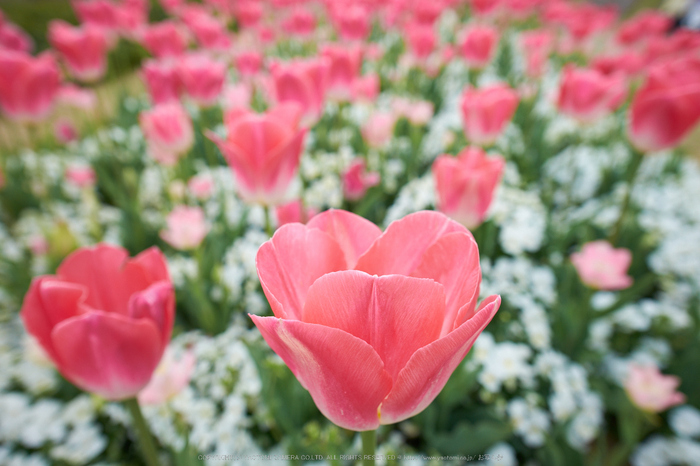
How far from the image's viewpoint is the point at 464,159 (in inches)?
33.3

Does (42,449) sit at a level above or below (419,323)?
below

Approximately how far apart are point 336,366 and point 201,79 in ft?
4.33

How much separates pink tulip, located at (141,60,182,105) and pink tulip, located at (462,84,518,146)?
0.99 metres

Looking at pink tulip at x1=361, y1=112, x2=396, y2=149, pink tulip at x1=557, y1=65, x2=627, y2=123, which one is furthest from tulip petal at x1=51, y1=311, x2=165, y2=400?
pink tulip at x1=557, y1=65, x2=627, y2=123

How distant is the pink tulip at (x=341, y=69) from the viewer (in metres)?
1.41

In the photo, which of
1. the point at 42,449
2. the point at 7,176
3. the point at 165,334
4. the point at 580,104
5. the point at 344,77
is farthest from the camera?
the point at 7,176

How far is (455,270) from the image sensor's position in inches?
13.1

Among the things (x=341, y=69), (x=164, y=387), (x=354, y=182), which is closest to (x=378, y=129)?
(x=341, y=69)

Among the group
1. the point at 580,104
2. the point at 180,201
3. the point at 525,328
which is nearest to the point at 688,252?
the point at 580,104

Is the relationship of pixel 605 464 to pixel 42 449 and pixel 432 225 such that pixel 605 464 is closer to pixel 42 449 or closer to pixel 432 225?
pixel 432 225

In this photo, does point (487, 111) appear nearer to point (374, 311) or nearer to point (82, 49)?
point (374, 311)

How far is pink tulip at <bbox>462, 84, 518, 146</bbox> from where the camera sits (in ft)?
3.48

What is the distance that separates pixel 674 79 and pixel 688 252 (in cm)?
68

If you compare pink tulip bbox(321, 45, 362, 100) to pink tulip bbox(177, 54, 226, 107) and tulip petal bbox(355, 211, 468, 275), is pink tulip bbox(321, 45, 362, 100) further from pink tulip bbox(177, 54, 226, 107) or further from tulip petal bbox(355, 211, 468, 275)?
tulip petal bbox(355, 211, 468, 275)
